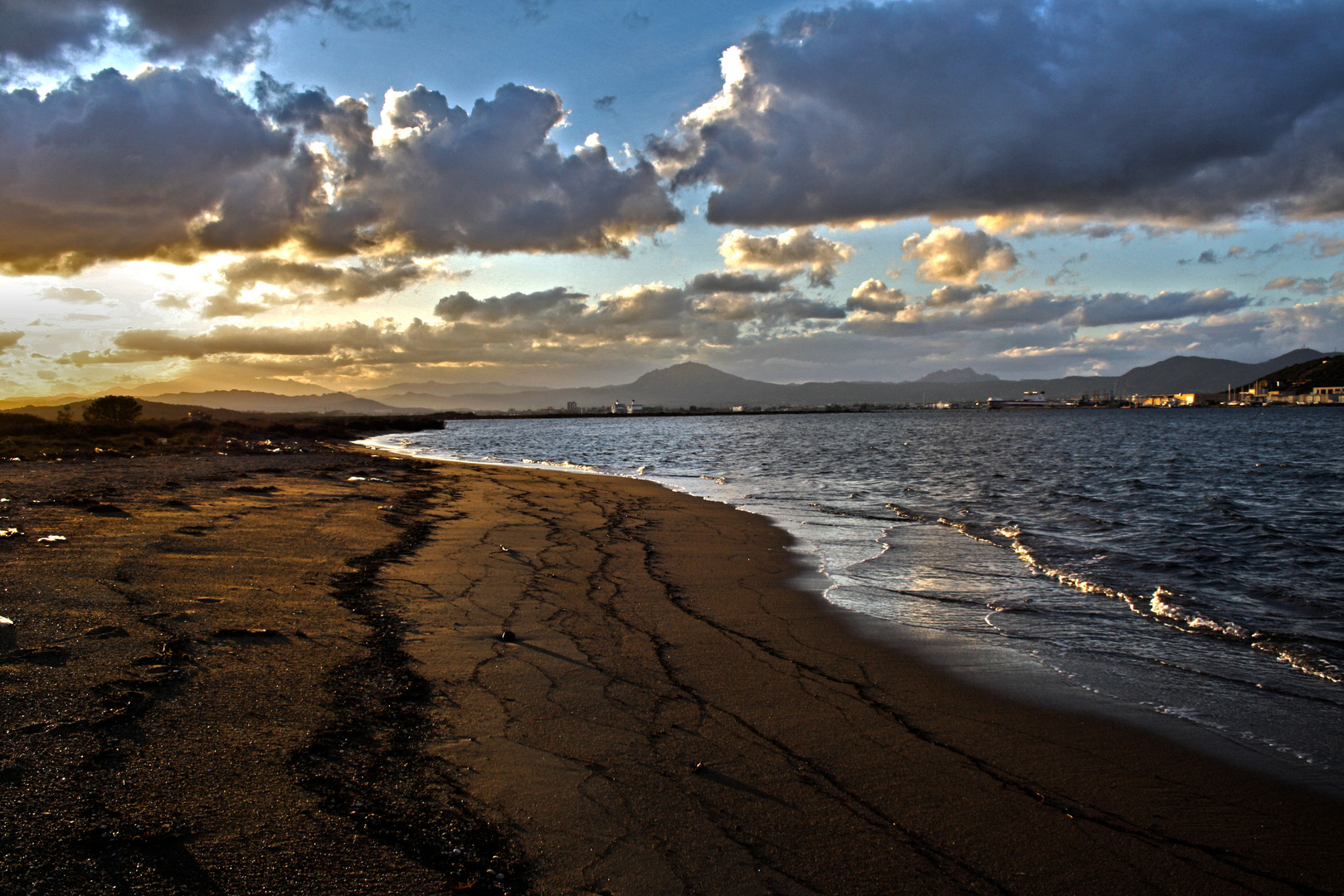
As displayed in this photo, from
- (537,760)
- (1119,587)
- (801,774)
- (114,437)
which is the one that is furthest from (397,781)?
(114,437)

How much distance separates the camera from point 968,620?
381 inches

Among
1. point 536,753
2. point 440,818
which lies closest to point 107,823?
point 440,818

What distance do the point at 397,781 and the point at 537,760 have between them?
0.96m

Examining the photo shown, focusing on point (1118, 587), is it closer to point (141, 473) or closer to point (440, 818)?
point (440, 818)

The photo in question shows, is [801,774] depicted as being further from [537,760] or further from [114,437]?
[114,437]

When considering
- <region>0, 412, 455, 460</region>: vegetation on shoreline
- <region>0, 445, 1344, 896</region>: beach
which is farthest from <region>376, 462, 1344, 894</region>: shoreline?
<region>0, 412, 455, 460</region>: vegetation on shoreline

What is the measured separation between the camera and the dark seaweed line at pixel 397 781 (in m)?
3.69

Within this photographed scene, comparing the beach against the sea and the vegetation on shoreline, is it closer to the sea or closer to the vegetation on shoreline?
the sea

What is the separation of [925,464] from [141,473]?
123 feet

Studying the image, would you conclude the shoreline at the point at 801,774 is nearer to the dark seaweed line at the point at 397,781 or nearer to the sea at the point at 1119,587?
the dark seaweed line at the point at 397,781

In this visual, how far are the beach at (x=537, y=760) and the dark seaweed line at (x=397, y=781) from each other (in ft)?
0.07

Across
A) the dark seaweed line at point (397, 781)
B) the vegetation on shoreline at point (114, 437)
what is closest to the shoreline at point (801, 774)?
the dark seaweed line at point (397, 781)

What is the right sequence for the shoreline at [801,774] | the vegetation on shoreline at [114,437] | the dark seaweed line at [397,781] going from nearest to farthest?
the dark seaweed line at [397,781], the shoreline at [801,774], the vegetation on shoreline at [114,437]

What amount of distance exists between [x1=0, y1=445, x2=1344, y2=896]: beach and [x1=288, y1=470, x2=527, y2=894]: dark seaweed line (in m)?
0.02
